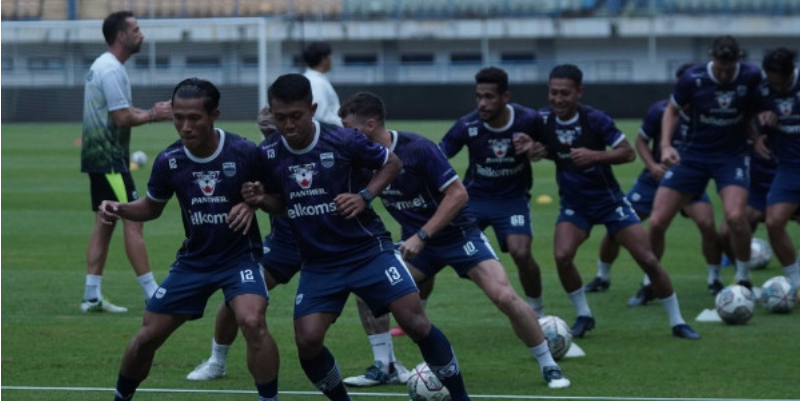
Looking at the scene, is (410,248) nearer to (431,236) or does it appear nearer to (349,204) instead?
(431,236)

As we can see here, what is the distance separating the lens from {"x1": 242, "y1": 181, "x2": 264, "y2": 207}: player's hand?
7.28 m

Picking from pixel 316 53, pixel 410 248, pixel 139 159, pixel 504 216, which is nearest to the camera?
pixel 410 248

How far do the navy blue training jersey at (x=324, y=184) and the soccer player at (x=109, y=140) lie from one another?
4.40 metres

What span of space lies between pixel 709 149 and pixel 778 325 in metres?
1.63

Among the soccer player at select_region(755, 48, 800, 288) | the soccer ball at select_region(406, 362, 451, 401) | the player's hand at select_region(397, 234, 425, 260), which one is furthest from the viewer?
the soccer player at select_region(755, 48, 800, 288)

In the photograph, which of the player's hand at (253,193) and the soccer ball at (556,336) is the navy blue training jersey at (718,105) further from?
the player's hand at (253,193)

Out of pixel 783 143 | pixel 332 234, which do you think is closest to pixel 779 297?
pixel 783 143

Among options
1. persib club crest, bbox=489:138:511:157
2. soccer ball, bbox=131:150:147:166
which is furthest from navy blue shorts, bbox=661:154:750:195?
soccer ball, bbox=131:150:147:166

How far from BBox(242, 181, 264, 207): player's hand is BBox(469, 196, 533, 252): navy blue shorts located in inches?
130

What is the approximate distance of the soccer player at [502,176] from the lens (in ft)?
33.6

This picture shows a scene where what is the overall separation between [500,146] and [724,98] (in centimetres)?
248

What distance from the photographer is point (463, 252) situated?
889cm

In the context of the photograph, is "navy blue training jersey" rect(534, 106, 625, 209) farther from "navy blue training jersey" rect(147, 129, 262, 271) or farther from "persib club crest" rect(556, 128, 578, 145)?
"navy blue training jersey" rect(147, 129, 262, 271)

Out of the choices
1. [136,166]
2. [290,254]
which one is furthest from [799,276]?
[136,166]
